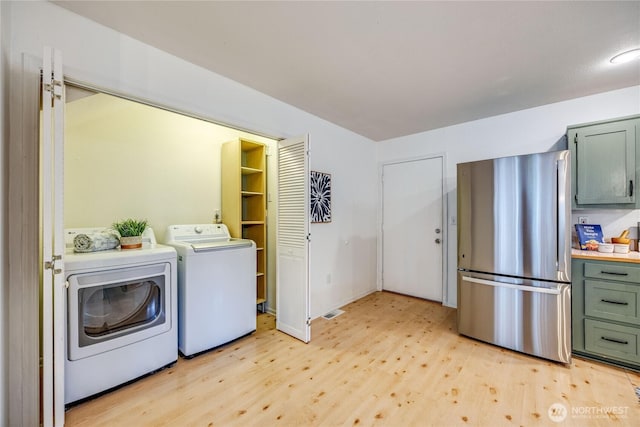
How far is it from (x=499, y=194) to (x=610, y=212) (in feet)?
3.73

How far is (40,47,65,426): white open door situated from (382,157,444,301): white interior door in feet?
12.2

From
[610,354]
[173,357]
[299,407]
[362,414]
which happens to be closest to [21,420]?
[173,357]

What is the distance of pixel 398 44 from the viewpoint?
5.95ft

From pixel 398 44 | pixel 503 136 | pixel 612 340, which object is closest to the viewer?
pixel 398 44

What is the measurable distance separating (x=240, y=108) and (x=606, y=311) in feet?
11.6

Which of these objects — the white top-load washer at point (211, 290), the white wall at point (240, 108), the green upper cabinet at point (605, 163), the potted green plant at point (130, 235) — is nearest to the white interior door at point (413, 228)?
the white wall at point (240, 108)

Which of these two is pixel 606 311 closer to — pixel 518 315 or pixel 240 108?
pixel 518 315

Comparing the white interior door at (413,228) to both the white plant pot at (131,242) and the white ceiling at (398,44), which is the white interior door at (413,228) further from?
the white plant pot at (131,242)

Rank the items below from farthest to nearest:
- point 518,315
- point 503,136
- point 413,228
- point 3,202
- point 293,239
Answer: point 413,228, point 503,136, point 293,239, point 518,315, point 3,202

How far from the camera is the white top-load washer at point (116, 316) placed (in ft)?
5.60

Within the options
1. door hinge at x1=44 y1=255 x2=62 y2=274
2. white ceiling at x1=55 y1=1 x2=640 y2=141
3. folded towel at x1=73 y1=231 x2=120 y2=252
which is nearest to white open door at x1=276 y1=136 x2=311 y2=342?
white ceiling at x1=55 y1=1 x2=640 y2=141

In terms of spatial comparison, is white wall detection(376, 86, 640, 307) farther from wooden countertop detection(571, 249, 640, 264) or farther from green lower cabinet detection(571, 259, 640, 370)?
green lower cabinet detection(571, 259, 640, 370)

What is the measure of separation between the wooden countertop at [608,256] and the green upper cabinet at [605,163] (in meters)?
0.44

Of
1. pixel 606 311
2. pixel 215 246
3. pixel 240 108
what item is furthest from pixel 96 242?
pixel 606 311
